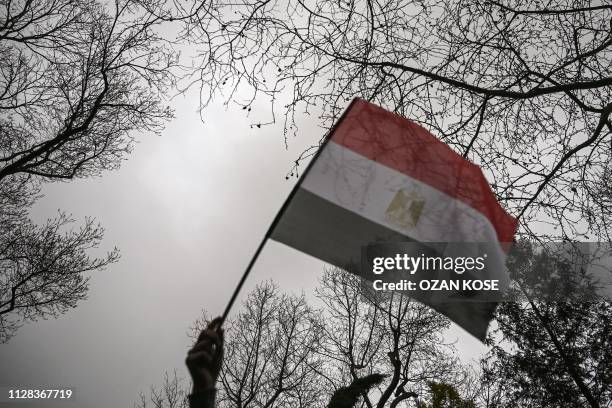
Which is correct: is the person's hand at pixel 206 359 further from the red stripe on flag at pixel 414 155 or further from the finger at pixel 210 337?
the red stripe on flag at pixel 414 155

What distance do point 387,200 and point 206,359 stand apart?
1.79 meters

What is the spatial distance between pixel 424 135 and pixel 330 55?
1.92 meters

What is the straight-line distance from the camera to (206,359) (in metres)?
2.09

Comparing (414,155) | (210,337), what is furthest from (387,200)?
(210,337)

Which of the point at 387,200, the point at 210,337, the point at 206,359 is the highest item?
the point at 387,200

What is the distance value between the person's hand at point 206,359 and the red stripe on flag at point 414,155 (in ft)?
5.72

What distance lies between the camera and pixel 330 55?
497 centimetres

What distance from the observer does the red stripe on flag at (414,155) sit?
339 centimetres

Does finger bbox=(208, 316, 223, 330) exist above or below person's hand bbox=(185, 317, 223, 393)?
above

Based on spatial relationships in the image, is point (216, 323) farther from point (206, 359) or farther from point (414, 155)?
point (414, 155)

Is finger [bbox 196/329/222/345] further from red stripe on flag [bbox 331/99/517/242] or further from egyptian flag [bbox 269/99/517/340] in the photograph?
red stripe on flag [bbox 331/99/517/242]

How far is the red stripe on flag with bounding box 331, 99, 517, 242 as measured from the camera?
3.39 m

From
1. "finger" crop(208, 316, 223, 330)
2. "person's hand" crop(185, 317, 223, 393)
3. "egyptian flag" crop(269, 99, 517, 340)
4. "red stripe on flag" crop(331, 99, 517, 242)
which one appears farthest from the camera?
"red stripe on flag" crop(331, 99, 517, 242)

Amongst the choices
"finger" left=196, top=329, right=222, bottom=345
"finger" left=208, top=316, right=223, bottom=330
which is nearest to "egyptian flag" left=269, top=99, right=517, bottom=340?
"finger" left=208, top=316, right=223, bottom=330
